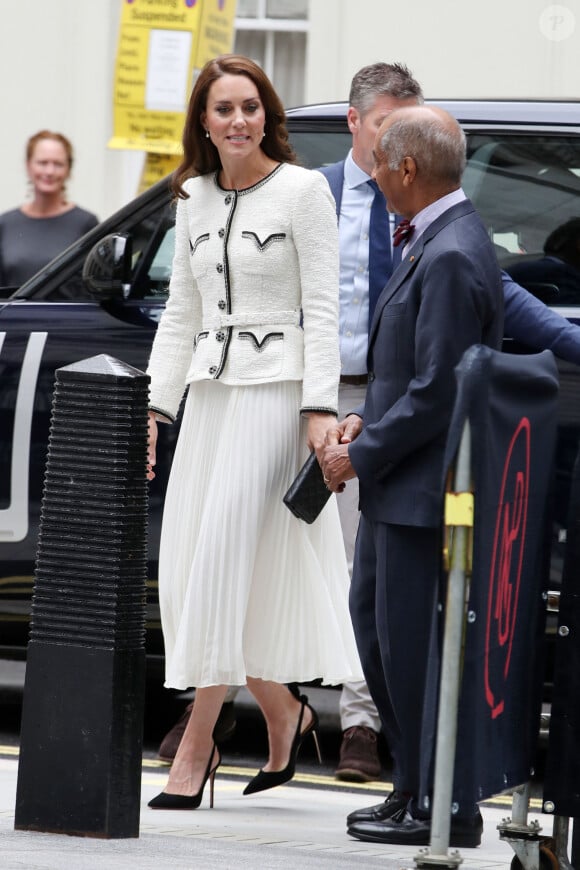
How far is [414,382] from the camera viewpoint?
4.41 m

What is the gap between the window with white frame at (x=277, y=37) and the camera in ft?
48.7

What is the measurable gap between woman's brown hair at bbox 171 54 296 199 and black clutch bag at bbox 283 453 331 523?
90 centimetres

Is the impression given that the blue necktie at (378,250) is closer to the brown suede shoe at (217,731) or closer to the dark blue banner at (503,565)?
the brown suede shoe at (217,731)

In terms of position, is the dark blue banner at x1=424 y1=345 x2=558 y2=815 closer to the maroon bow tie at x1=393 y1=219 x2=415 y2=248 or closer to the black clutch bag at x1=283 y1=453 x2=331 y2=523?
the maroon bow tie at x1=393 y1=219 x2=415 y2=248

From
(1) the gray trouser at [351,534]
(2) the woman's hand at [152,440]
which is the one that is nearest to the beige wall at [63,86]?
(1) the gray trouser at [351,534]

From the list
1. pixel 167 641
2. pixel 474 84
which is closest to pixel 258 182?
pixel 167 641

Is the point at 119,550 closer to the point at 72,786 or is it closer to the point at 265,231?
the point at 72,786

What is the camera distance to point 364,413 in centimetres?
477

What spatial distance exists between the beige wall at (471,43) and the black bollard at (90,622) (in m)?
9.62

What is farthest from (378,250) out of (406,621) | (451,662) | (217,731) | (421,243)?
(451,662)

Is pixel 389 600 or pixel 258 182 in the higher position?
pixel 258 182

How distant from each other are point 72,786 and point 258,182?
66.9 inches

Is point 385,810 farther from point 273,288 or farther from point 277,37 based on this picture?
point 277,37

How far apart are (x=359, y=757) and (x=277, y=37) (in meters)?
9.66
